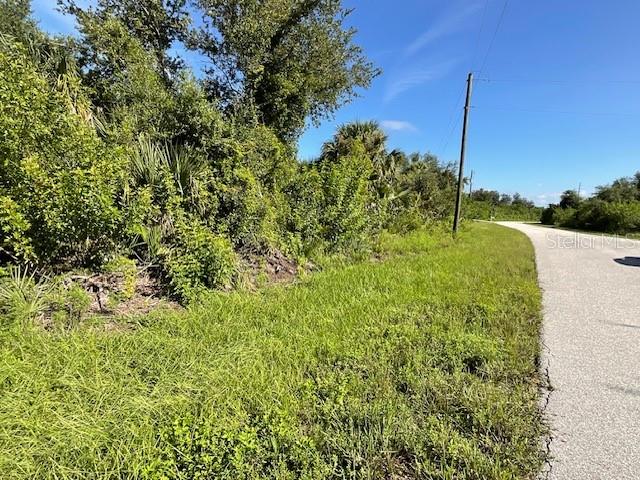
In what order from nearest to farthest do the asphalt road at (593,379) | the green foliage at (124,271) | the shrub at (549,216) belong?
the asphalt road at (593,379), the green foliage at (124,271), the shrub at (549,216)

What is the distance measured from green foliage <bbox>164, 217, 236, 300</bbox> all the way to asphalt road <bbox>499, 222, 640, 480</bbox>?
3.86m

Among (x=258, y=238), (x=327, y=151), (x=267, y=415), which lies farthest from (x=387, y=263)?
(x=327, y=151)

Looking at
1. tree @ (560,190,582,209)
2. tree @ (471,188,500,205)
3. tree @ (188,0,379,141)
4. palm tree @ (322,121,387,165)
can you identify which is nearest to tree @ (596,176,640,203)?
tree @ (560,190,582,209)

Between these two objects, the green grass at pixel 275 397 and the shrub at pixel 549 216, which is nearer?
the green grass at pixel 275 397

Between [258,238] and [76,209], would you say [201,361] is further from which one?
[258,238]

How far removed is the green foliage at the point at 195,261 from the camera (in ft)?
14.4

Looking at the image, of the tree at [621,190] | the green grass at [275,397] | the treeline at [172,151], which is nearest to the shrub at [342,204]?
the treeline at [172,151]

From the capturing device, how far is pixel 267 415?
7.30 ft

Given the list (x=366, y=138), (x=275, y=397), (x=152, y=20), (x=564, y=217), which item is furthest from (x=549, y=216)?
(x=275, y=397)

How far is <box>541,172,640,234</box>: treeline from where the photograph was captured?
27.6 metres

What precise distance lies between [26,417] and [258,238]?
4.15 metres

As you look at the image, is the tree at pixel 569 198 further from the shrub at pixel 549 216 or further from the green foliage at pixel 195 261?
the green foliage at pixel 195 261

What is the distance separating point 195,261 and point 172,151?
6.73 feet

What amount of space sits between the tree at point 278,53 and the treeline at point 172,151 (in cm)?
5
